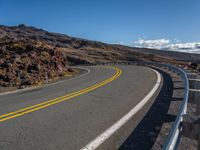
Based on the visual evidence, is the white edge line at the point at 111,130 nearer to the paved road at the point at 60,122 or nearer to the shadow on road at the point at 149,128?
the paved road at the point at 60,122

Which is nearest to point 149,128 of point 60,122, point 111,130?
point 111,130

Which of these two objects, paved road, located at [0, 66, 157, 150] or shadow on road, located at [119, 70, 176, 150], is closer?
shadow on road, located at [119, 70, 176, 150]

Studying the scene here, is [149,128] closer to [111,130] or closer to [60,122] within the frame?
[111,130]

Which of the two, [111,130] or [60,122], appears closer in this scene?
[111,130]

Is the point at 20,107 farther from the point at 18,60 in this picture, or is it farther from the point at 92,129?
the point at 18,60

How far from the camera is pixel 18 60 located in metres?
17.5

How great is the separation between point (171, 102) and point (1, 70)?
12.3m

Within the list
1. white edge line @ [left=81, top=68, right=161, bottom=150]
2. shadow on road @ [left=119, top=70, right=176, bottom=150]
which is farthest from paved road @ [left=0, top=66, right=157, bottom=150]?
shadow on road @ [left=119, top=70, right=176, bottom=150]

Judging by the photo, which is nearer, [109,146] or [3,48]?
[109,146]

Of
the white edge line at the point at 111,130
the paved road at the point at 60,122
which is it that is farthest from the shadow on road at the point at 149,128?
the paved road at the point at 60,122

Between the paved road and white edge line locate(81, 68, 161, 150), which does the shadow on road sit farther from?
the paved road

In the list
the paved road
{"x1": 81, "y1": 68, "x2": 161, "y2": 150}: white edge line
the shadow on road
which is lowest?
the paved road

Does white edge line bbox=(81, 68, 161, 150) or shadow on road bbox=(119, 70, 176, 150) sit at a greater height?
shadow on road bbox=(119, 70, 176, 150)

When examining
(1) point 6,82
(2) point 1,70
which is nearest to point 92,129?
(1) point 6,82
